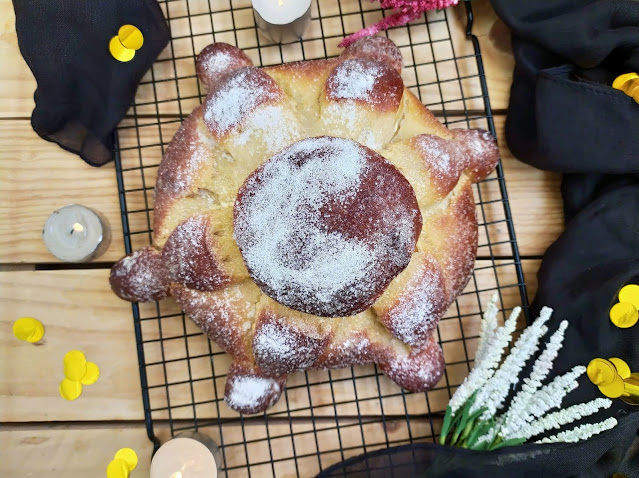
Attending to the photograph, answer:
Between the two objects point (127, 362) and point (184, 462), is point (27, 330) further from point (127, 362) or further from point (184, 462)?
point (184, 462)

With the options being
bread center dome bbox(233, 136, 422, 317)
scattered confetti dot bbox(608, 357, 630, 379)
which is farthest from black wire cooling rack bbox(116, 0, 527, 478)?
bread center dome bbox(233, 136, 422, 317)

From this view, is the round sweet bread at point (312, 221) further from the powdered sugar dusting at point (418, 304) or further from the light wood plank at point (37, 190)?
the light wood plank at point (37, 190)

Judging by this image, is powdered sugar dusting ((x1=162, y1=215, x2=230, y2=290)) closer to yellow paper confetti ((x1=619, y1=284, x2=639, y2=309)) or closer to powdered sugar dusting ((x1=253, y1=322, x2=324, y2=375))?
powdered sugar dusting ((x1=253, y1=322, x2=324, y2=375))

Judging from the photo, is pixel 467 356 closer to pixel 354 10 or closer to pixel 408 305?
pixel 408 305

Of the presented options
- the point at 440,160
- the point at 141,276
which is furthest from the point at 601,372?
the point at 141,276

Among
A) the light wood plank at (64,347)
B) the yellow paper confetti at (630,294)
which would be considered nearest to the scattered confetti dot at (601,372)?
the yellow paper confetti at (630,294)

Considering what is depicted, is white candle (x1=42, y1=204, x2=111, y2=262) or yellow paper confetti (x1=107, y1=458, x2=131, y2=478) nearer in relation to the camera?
yellow paper confetti (x1=107, y1=458, x2=131, y2=478)

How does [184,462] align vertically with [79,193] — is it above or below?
below
